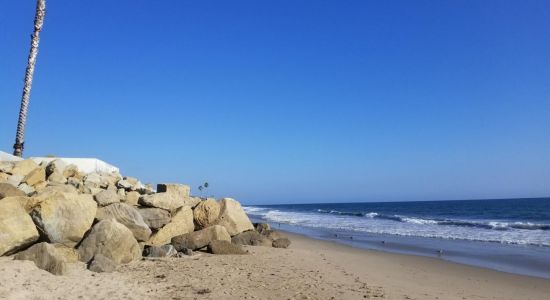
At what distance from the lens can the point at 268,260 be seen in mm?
11352

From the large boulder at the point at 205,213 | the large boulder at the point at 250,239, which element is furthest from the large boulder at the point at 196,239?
the large boulder at the point at 205,213

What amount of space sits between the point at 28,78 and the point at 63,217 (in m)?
12.0

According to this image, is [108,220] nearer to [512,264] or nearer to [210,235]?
[210,235]

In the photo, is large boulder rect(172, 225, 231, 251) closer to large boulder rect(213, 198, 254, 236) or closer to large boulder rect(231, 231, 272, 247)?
large boulder rect(231, 231, 272, 247)

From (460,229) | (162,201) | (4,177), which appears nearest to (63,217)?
(162,201)

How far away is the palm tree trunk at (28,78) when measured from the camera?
1895 cm

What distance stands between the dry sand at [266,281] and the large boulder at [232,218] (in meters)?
2.88

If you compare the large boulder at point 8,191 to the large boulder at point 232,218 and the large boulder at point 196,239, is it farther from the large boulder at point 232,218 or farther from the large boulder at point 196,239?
the large boulder at point 232,218

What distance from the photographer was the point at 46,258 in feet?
28.3

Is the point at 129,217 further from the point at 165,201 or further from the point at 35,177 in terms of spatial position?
the point at 35,177

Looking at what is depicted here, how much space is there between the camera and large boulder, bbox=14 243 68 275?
8.53 metres

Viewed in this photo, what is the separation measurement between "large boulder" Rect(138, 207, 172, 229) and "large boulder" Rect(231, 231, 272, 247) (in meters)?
2.35

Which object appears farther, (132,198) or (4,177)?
(132,198)

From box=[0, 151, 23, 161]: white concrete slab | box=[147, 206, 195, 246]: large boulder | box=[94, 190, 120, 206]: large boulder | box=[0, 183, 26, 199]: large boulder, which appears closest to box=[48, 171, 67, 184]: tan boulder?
box=[94, 190, 120, 206]: large boulder
